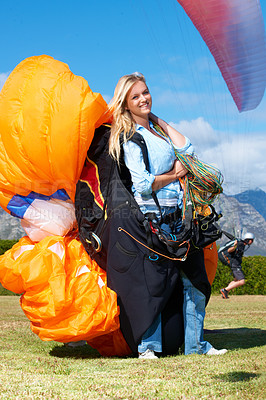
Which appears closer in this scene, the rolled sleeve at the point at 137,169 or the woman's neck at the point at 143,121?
the rolled sleeve at the point at 137,169

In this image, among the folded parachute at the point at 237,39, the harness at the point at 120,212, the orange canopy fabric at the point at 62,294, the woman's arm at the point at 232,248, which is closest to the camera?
the orange canopy fabric at the point at 62,294

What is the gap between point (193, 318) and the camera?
369cm

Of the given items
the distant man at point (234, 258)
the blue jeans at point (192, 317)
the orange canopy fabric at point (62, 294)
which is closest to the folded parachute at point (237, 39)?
the blue jeans at point (192, 317)

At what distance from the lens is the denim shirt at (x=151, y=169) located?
345cm

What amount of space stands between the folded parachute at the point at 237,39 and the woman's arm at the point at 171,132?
1.06 metres

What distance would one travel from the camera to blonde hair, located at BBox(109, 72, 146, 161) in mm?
3566

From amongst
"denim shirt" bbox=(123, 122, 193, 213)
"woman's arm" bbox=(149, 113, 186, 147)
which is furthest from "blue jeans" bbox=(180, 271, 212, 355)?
"woman's arm" bbox=(149, 113, 186, 147)

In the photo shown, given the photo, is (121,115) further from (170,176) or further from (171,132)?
(170,176)

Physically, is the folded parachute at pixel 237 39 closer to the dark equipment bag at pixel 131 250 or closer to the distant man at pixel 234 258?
the dark equipment bag at pixel 131 250

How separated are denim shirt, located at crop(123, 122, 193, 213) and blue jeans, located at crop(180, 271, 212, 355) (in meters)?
0.63

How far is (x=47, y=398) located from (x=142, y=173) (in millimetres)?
1701

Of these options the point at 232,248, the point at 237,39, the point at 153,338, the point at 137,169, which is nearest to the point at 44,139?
the point at 137,169

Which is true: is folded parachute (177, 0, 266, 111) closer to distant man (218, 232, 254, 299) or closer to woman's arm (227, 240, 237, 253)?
woman's arm (227, 240, 237, 253)

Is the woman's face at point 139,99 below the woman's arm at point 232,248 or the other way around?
the other way around
